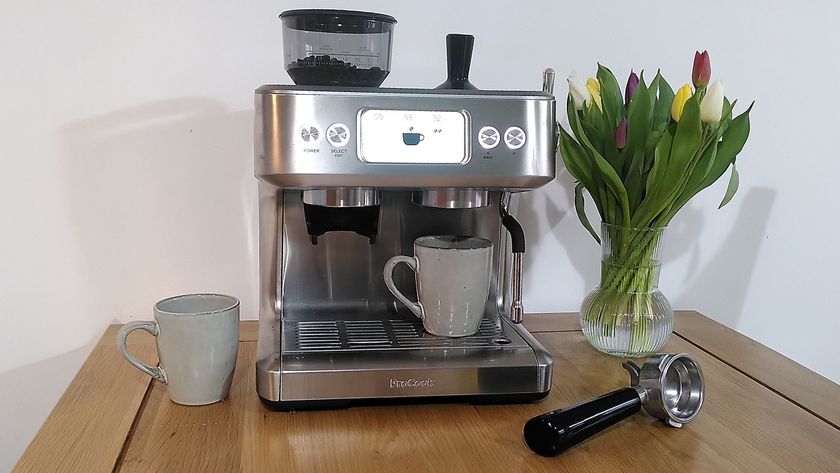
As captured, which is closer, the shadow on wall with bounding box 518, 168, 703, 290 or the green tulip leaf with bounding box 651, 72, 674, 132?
the green tulip leaf with bounding box 651, 72, 674, 132

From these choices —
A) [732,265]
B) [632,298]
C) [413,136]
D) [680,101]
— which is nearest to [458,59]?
[413,136]

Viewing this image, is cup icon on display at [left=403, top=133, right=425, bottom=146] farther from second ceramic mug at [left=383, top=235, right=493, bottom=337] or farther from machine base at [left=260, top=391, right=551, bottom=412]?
machine base at [left=260, top=391, right=551, bottom=412]

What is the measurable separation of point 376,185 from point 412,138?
2.2 inches

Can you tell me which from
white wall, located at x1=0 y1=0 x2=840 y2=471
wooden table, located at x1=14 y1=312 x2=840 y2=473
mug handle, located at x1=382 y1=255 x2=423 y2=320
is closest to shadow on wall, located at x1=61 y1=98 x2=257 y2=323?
white wall, located at x1=0 y1=0 x2=840 y2=471

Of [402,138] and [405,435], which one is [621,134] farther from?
[405,435]

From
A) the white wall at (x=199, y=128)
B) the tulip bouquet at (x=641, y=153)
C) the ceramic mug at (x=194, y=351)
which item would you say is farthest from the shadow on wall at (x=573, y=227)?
the ceramic mug at (x=194, y=351)

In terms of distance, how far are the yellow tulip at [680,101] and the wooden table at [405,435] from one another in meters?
0.28

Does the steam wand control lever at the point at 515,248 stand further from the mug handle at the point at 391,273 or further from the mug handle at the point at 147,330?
Answer: the mug handle at the point at 147,330

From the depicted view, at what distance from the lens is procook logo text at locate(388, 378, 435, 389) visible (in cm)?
71

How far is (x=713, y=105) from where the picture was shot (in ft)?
2.50

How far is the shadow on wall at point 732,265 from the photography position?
1.13m

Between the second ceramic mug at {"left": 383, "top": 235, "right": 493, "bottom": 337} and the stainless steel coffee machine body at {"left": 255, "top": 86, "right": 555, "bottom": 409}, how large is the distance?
2 cm

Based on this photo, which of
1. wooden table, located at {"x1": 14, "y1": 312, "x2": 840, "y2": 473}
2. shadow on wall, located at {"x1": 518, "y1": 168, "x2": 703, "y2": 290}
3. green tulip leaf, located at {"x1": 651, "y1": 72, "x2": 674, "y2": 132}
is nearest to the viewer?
wooden table, located at {"x1": 14, "y1": 312, "x2": 840, "y2": 473}

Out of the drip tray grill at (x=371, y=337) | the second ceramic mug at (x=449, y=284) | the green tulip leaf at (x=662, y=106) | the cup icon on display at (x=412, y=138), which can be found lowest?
the drip tray grill at (x=371, y=337)
